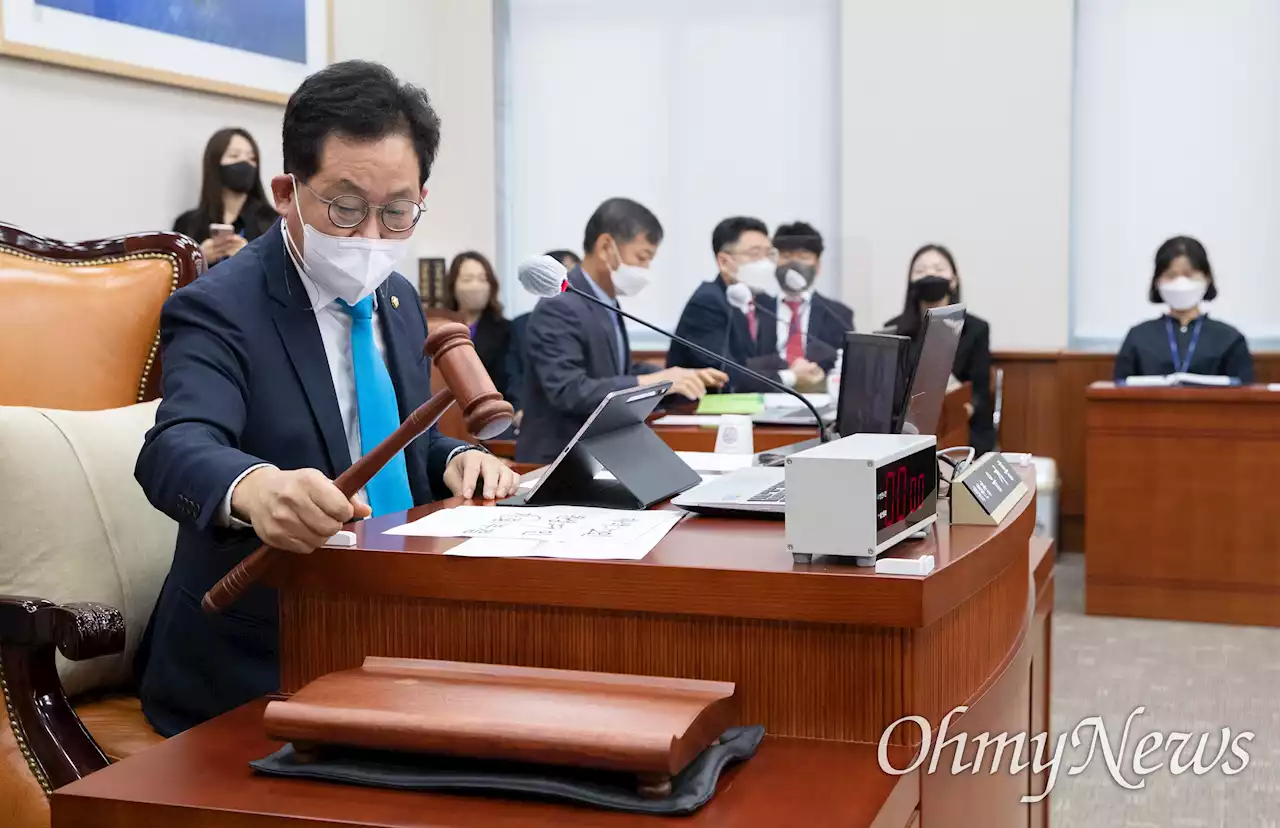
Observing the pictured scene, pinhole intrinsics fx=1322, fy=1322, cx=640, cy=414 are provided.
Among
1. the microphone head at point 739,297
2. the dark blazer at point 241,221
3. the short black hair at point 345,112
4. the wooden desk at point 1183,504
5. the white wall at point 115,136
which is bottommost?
the wooden desk at point 1183,504

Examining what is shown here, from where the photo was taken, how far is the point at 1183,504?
14.9 ft

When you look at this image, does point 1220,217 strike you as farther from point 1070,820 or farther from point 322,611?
point 322,611

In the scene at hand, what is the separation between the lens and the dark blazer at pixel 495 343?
5727 mm

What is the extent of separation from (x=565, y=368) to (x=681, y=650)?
8.37ft

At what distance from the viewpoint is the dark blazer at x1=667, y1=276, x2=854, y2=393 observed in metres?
4.54

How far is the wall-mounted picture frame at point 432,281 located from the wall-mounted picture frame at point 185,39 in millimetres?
1266

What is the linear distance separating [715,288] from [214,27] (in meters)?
2.05

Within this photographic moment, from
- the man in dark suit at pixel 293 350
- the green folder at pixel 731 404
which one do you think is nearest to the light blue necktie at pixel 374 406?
the man in dark suit at pixel 293 350

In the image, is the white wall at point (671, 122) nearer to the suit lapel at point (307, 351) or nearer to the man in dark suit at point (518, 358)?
the man in dark suit at point (518, 358)

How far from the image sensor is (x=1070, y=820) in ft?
9.21

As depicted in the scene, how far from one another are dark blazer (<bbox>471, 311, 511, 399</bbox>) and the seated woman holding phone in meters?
1.28

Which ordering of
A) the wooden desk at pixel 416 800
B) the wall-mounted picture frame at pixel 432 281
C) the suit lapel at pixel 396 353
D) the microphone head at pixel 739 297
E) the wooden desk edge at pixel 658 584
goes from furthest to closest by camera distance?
Result: the wall-mounted picture frame at pixel 432 281 < the microphone head at pixel 739 297 < the suit lapel at pixel 396 353 < the wooden desk edge at pixel 658 584 < the wooden desk at pixel 416 800

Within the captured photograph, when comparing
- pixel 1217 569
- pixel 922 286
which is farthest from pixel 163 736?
pixel 922 286

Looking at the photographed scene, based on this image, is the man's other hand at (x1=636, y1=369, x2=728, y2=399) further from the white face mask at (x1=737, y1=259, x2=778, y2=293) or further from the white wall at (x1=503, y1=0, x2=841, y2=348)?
the white wall at (x1=503, y1=0, x2=841, y2=348)
